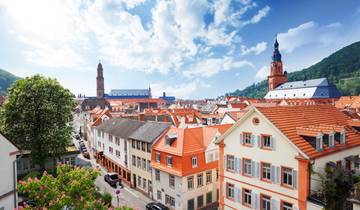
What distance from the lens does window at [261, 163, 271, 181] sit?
1908 cm

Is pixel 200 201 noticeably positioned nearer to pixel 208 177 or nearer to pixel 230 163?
pixel 208 177

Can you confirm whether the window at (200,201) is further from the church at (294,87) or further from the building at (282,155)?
the church at (294,87)

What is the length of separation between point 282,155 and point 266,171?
2.19m

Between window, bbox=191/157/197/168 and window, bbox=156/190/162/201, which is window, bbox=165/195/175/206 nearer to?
window, bbox=156/190/162/201

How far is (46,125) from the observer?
91.2 feet

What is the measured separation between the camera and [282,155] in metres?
18.1

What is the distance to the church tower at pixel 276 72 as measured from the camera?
155 metres

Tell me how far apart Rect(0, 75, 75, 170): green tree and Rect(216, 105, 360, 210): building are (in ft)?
65.8

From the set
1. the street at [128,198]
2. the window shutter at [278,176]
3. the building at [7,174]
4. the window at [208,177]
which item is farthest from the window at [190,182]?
the building at [7,174]

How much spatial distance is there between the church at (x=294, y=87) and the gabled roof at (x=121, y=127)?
Answer: 122 m

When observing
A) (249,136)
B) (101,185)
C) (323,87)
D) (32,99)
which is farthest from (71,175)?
(323,87)

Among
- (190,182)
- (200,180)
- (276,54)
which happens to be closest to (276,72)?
(276,54)

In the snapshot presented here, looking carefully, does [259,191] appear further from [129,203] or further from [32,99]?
[32,99]

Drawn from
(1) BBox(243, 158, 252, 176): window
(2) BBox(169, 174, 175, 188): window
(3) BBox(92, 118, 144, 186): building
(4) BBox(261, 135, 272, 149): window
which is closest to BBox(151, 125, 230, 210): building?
(2) BBox(169, 174, 175, 188): window
